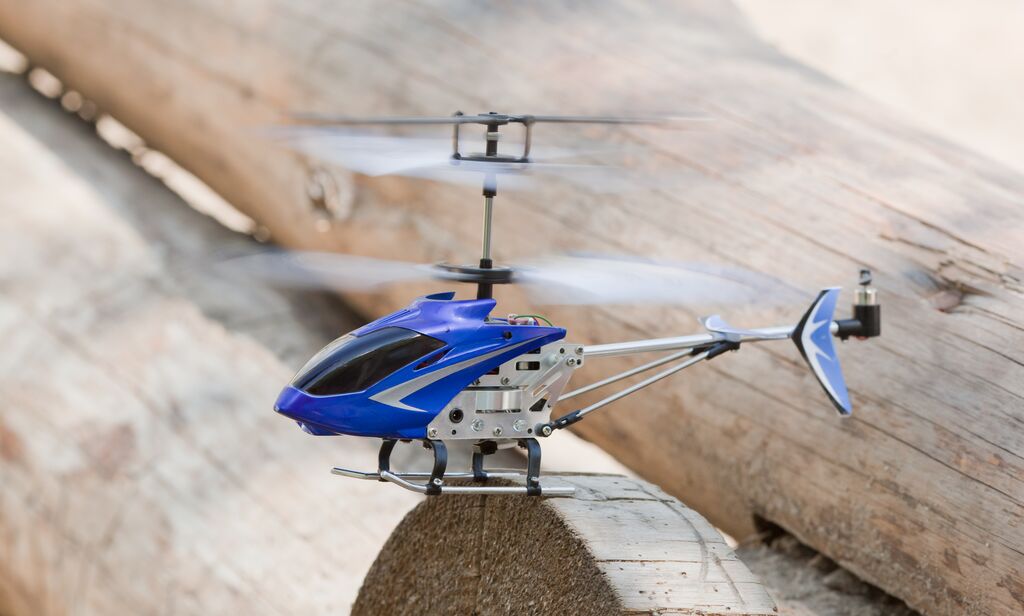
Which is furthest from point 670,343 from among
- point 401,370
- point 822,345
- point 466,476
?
point 401,370

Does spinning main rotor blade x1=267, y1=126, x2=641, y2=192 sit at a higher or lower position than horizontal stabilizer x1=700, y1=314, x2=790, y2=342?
higher

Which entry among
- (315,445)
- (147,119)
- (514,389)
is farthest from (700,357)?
(147,119)

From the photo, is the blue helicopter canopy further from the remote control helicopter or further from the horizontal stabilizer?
the horizontal stabilizer

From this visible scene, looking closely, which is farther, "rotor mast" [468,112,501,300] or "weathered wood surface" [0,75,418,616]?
"weathered wood surface" [0,75,418,616]

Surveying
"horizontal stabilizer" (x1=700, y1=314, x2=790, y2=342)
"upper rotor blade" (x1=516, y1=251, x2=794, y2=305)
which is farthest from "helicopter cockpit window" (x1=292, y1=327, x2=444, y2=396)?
"horizontal stabilizer" (x1=700, y1=314, x2=790, y2=342)

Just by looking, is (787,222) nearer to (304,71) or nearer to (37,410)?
(304,71)

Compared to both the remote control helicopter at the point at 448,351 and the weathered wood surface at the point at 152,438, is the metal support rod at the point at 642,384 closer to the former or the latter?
the remote control helicopter at the point at 448,351
